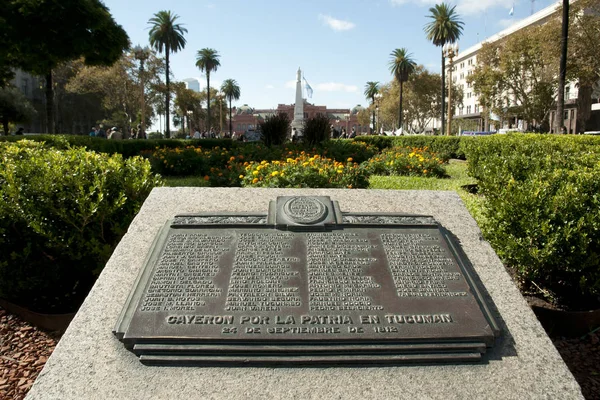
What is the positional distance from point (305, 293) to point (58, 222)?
2180 mm

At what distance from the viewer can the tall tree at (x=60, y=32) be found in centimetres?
1265

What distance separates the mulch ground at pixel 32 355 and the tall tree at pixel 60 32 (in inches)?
477

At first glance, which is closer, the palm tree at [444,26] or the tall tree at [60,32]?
the tall tree at [60,32]

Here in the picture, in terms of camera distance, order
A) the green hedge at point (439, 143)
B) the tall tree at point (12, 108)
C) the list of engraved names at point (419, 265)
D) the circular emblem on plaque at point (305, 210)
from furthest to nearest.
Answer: the tall tree at point (12, 108) < the green hedge at point (439, 143) < the circular emblem on plaque at point (305, 210) < the list of engraved names at point (419, 265)

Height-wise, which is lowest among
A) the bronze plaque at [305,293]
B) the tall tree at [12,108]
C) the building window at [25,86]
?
the bronze plaque at [305,293]

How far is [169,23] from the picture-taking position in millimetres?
40969

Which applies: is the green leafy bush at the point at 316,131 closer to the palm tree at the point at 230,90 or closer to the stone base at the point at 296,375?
the stone base at the point at 296,375

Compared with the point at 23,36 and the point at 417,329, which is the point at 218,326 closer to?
the point at 417,329

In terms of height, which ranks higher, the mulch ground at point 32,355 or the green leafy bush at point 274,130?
the green leafy bush at point 274,130

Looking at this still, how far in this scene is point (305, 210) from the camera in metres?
3.14

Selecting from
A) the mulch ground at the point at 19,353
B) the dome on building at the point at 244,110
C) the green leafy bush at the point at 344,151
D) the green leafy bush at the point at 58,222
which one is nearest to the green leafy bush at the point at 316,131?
the green leafy bush at the point at 344,151

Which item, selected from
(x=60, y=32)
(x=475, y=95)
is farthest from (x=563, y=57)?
(x=475, y=95)

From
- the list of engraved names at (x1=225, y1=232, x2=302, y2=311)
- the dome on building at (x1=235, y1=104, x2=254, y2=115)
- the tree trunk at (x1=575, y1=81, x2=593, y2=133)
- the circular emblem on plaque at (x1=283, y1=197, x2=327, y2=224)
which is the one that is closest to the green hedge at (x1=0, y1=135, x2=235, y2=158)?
the circular emblem on plaque at (x1=283, y1=197, x2=327, y2=224)

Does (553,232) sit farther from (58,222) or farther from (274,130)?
→ (274,130)
